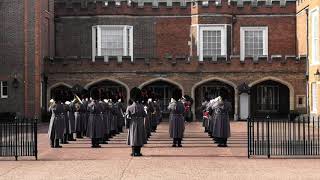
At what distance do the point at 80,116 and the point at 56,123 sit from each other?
352 cm

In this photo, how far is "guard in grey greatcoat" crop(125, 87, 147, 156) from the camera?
754 inches

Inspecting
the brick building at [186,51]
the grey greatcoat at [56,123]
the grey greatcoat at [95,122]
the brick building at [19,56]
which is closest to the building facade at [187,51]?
the brick building at [186,51]

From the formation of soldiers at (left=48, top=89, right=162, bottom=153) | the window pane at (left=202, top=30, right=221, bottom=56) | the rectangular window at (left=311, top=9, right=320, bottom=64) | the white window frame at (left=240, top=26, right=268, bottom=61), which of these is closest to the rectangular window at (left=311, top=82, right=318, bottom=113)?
the rectangular window at (left=311, top=9, right=320, bottom=64)

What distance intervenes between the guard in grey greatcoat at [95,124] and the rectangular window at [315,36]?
64.9 feet

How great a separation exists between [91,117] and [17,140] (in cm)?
402

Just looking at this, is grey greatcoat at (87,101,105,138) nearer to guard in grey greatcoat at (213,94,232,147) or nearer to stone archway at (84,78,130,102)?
guard in grey greatcoat at (213,94,232,147)

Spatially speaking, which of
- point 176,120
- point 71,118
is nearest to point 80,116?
point 71,118

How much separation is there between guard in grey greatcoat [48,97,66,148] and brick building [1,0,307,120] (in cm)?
2093

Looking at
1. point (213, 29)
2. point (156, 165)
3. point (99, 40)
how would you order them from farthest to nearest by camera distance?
point (99, 40), point (213, 29), point (156, 165)

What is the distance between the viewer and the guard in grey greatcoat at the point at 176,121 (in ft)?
74.4

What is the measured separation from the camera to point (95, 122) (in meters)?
22.5

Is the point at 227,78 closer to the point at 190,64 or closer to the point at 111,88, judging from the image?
the point at 190,64

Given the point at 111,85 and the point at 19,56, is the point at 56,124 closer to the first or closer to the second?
the point at 19,56

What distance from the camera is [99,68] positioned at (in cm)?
4388
